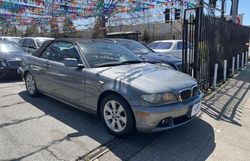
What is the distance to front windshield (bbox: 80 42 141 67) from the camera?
172 inches

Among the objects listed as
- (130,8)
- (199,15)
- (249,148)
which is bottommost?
(249,148)

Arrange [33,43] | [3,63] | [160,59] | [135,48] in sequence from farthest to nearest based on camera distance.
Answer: [33,43] < [135,48] < [3,63] < [160,59]

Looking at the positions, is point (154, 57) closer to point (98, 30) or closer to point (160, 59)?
point (160, 59)

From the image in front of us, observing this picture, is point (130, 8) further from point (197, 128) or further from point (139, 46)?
point (197, 128)

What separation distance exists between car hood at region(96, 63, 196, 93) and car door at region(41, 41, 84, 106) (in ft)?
1.72

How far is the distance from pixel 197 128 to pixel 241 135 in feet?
2.37

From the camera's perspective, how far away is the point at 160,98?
3.39m

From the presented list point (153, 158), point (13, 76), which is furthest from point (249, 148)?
point (13, 76)

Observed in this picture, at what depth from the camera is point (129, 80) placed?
142 inches

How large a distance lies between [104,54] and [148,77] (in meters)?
1.23

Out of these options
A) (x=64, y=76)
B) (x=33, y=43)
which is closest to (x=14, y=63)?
(x=33, y=43)

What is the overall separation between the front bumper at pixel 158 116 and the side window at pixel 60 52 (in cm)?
168

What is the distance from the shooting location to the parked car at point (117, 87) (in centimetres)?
339

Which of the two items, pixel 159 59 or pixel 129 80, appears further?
pixel 159 59
